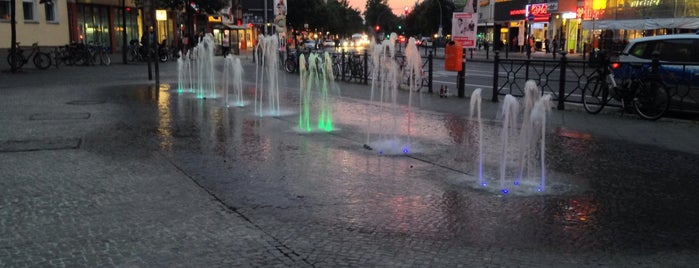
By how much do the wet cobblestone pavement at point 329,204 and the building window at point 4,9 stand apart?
82.1ft

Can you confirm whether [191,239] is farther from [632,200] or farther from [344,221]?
[632,200]

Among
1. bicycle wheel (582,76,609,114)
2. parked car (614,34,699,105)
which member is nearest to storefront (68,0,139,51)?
bicycle wheel (582,76,609,114)

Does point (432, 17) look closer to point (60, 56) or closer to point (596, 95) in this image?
point (60, 56)

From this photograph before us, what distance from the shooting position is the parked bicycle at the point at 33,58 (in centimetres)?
2380

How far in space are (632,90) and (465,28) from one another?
16.1 ft

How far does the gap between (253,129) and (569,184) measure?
541cm

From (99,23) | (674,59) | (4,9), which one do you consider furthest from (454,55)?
(99,23)

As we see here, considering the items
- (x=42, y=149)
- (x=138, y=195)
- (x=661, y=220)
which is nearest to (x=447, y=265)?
(x=661, y=220)

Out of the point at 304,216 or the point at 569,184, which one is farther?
the point at 569,184

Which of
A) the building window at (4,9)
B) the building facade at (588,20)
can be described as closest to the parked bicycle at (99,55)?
the building window at (4,9)

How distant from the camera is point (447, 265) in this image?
13.7 feet

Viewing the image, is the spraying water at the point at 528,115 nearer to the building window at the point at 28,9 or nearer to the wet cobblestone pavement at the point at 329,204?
the wet cobblestone pavement at the point at 329,204

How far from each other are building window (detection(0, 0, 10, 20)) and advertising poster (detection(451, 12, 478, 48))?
25.3 metres

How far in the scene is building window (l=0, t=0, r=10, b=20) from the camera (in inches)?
1194
